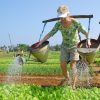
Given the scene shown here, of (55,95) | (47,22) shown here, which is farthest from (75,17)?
(55,95)

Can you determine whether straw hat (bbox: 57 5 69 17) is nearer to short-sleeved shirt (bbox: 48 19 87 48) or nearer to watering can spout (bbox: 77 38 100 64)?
short-sleeved shirt (bbox: 48 19 87 48)

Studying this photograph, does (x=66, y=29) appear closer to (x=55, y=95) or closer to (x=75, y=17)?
(x=75, y=17)

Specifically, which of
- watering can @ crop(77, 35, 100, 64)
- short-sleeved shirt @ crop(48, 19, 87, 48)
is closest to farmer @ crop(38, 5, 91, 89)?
short-sleeved shirt @ crop(48, 19, 87, 48)

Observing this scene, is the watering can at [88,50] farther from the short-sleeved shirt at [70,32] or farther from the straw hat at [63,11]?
the straw hat at [63,11]

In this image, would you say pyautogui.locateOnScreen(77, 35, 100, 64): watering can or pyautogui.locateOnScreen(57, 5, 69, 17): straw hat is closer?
pyautogui.locateOnScreen(57, 5, 69, 17): straw hat

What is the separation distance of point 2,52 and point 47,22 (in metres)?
39.9

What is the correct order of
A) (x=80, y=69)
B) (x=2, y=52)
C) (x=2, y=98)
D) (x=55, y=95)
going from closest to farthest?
(x=2, y=98)
(x=55, y=95)
(x=80, y=69)
(x=2, y=52)

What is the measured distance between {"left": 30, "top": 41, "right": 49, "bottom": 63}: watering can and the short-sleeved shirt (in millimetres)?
348

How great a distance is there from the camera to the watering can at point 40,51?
8000 millimetres

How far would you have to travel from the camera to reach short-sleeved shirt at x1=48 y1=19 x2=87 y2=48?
7.78 meters

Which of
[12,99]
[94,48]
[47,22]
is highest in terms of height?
[47,22]

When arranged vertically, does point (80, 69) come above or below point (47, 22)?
below

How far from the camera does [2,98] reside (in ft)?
19.4

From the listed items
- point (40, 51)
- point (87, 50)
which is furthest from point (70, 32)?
point (40, 51)
